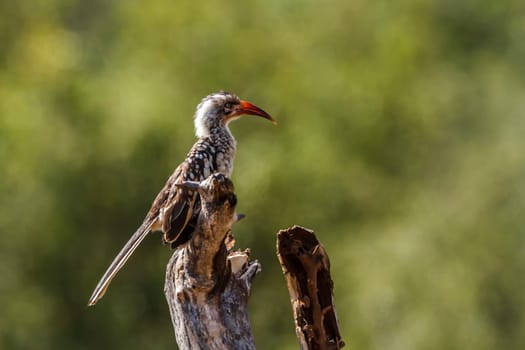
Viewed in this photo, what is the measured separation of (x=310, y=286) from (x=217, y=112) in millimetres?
2404

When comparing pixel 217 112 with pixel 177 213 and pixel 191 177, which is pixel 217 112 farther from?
pixel 177 213

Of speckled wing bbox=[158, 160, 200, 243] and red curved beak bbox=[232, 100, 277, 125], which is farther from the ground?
red curved beak bbox=[232, 100, 277, 125]

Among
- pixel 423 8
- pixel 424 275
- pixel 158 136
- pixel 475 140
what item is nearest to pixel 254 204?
pixel 158 136

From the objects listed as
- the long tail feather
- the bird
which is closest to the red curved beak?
the bird

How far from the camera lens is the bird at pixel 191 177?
25.0 ft

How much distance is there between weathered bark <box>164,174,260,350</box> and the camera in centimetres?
718

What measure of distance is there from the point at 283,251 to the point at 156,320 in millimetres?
9473

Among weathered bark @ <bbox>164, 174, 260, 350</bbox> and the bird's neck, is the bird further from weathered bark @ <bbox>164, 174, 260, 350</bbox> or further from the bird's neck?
weathered bark @ <bbox>164, 174, 260, 350</bbox>

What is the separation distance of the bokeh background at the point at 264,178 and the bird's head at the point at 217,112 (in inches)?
249

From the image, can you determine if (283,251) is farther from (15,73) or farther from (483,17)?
(483,17)

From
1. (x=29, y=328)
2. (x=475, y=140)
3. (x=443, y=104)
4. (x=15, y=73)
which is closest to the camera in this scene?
(x=29, y=328)

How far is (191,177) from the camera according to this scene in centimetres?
849

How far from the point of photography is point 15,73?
21.9m

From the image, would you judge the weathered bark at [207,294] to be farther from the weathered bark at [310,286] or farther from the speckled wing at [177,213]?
the weathered bark at [310,286]
